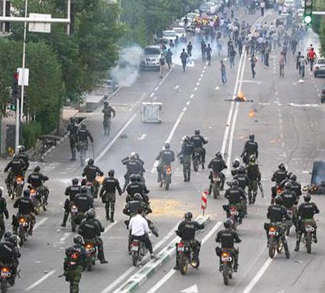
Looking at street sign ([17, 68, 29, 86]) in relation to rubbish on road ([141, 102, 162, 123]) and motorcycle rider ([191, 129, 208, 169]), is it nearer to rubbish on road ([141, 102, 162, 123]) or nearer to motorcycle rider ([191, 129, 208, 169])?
motorcycle rider ([191, 129, 208, 169])

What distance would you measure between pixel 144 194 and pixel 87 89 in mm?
28466

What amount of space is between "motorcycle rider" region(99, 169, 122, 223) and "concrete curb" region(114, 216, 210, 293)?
8.77 feet

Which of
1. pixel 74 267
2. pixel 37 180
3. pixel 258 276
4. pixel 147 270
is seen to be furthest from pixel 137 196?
pixel 37 180

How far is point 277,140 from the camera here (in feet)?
202

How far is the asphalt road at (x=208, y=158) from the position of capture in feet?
108

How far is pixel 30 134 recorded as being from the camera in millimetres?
56406

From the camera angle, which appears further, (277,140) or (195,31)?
(195,31)

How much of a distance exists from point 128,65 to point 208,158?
110 ft

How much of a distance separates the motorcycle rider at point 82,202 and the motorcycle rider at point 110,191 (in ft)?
9.04

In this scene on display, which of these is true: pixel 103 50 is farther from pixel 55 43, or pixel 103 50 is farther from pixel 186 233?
pixel 186 233

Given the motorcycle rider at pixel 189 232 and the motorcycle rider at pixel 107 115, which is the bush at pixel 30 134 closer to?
the motorcycle rider at pixel 107 115

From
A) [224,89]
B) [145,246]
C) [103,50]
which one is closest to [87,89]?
[103,50]

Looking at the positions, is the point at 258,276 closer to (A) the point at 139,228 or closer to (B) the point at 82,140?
(A) the point at 139,228

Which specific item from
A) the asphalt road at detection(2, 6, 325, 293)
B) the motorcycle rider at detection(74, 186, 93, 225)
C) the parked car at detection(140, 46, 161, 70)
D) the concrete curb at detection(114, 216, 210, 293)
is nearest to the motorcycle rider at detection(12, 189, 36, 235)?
the asphalt road at detection(2, 6, 325, 293)
